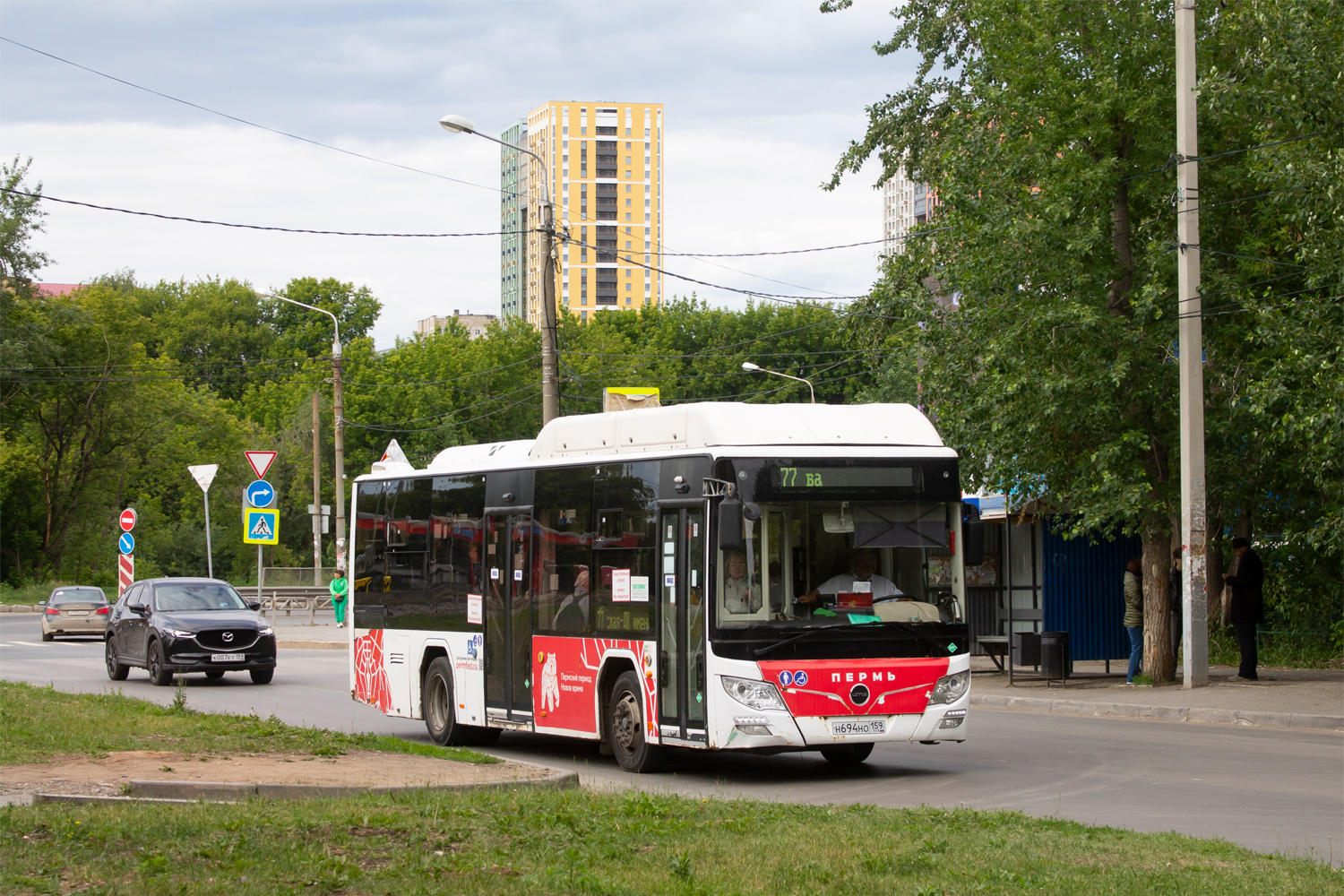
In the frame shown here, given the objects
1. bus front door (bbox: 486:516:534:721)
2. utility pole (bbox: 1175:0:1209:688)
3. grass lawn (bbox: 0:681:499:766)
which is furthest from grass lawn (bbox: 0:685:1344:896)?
utility pole (bbox: 1175:0:1209:688)

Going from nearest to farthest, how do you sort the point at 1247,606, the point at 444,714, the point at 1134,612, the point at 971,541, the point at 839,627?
the point at 839,627, the point at 971,541, the point at 444,714, the point at 1247,606, the point at 1134,612

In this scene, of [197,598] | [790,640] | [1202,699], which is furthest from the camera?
[197,598]

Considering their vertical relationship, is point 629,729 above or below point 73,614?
above

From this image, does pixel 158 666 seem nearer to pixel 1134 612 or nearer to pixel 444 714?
pixel 444 714

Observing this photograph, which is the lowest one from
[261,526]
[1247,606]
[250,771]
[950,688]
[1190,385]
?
[250,771]

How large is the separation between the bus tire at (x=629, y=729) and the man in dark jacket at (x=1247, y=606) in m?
11.6

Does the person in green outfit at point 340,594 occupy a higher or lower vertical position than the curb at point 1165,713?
higher

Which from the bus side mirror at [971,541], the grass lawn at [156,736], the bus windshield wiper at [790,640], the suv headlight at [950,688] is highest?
the bus side mirror at [971,541]

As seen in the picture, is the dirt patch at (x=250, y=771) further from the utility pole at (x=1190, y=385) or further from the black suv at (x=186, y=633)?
the utility pole at (x=1190, y=385)

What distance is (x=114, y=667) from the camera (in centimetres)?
2538

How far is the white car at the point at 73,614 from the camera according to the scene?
38031 millimetres

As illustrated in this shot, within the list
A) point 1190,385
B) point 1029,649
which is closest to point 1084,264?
point 1190,385

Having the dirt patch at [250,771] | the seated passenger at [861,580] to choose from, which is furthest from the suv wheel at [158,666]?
the seated passenger at [861,580]

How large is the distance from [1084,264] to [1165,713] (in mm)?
6678
